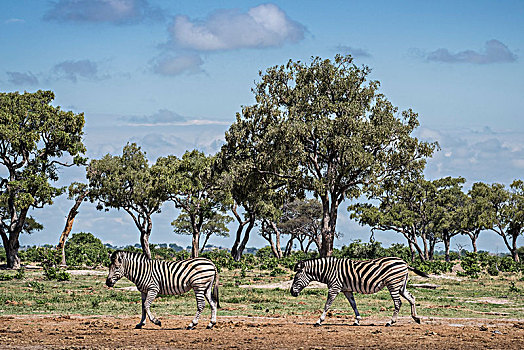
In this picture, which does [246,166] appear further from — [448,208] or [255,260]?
[448,208]

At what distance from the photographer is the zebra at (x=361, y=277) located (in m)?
18.8

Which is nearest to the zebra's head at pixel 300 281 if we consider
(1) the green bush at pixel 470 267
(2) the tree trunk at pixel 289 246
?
(1) the green bush at pixel 470 267

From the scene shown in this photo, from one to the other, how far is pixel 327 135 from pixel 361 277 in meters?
18.0

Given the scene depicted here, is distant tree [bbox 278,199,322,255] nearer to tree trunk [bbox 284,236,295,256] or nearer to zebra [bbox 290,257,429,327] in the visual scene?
tree trunk [bbox 284,236,295,256]

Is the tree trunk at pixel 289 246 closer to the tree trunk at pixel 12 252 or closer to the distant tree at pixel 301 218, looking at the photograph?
the distant tree at pixel 301 218

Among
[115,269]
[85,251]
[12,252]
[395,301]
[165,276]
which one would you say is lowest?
[395,301]

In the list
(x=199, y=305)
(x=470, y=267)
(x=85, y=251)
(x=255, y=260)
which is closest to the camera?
(x=199, y=305)

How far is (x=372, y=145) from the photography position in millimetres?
36594

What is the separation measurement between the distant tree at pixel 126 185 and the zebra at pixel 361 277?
39518mm

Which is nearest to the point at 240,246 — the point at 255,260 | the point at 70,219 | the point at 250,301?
the point at 255,260

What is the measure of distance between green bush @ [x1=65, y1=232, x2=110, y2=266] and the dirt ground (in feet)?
104

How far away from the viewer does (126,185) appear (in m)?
58.9

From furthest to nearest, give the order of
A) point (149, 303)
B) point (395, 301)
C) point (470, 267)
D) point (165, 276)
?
point (470, 267)
point (395, 301)
point (165, 276)
point (149, 303)

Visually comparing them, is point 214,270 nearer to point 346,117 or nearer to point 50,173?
point 346,117
